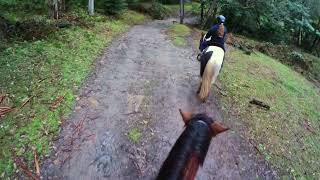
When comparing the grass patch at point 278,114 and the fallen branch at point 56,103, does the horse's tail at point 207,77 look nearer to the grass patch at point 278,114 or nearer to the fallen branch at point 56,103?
the grass patch at point 278,114

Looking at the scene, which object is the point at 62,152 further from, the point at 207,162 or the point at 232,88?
the point at 232,88

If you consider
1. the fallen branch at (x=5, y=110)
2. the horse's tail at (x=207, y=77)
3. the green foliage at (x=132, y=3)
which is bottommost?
the fallen branch at (x=5, y=110)

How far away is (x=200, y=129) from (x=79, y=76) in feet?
20.5

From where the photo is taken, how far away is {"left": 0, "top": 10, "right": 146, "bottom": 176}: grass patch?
6.25 meters

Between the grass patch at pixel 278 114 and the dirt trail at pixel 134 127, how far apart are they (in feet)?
1.84

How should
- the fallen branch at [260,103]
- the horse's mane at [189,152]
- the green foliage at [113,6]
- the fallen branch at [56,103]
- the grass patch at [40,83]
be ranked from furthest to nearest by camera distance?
1. the green foliage at [113,6]
2. the fallen branch at [260,103]
3. the fallen branch at [56,103]
4. the grass patch at [40,83]
5. the horse's mane at [189,152]

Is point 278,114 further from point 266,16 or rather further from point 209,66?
point 266,16

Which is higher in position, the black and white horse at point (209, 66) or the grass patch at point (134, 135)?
→ the black and white horse at point (209, 66)

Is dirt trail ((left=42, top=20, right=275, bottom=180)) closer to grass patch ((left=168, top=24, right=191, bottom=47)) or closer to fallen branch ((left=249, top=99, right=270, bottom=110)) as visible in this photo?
fallen branch ((left=249, top=99, right=270, bottom=110))

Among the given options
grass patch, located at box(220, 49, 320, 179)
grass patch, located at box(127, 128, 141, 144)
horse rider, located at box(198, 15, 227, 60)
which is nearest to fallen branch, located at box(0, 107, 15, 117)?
grass patch, located at box(127, 128, 141, 144)

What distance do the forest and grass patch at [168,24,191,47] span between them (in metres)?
0.17

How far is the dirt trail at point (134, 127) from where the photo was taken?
19.5 feet

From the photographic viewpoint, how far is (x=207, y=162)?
636cm

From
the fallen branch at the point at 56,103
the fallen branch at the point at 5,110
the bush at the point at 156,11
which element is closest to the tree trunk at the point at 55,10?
the fallen branch at the point at 56,103
